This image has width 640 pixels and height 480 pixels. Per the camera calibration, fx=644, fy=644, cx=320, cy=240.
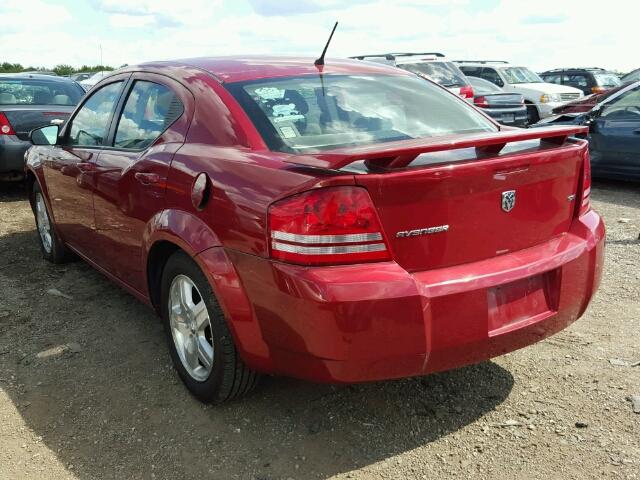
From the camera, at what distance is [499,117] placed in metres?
14.3

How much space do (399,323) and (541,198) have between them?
2.98ft

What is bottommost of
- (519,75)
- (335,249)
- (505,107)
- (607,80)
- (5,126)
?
(607,80)

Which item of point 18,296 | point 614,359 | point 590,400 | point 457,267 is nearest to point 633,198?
point 614,359

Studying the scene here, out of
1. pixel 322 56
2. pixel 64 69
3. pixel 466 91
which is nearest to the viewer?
pixel 322 56

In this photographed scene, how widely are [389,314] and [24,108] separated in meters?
7.31

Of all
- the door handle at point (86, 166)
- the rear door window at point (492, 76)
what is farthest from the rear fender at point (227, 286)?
the rear door window at point (492, 76)

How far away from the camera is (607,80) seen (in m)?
21.5

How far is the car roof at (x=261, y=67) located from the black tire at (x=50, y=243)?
193 centimetres

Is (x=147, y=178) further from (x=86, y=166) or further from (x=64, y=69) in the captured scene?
(x=64, y=69)

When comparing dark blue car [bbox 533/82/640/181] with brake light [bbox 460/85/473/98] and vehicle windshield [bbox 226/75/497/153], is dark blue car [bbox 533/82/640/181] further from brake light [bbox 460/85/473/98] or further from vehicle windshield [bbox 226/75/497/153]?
vehicle windshield [bbox 226/75/497/153]

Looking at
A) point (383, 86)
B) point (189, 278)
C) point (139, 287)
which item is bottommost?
point (139, 287)

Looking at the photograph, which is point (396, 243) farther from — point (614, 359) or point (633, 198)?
point (633, 198)

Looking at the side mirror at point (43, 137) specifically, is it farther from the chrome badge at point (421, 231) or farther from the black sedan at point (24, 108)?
the chrome badge at point (421, 231)

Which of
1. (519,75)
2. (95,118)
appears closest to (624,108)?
(95,118)
